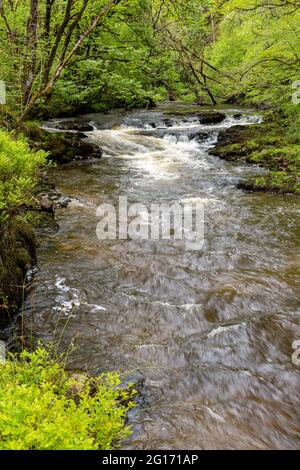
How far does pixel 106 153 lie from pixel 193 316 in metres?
11.0

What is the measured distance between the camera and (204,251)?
23.0 feet

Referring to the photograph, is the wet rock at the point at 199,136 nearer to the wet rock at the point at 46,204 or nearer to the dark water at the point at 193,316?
the dark water at the point at 193,316

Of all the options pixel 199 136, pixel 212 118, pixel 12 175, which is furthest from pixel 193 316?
pixel 212 118

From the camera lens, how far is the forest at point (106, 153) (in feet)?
9.09

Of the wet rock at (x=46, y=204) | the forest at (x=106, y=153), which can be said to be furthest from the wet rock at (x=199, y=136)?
the wet rock at (x=46, y=204)

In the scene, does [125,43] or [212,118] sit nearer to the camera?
[125,43]

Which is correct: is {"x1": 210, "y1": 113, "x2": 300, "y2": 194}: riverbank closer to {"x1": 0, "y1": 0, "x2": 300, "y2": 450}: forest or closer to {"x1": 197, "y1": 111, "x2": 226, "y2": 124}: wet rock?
{"x1": 0, "y1": 0, "x2": 300, "y2": 450}: forest

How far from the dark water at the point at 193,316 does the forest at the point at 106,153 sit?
6 cm

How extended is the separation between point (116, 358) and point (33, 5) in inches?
287

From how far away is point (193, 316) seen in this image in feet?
16.5

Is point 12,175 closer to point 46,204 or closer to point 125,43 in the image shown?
point 46,204

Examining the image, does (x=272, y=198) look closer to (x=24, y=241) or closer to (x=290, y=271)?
(x=290, y=271)

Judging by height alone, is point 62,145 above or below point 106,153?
above

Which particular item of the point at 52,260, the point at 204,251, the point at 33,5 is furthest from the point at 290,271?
the point at 33,5
